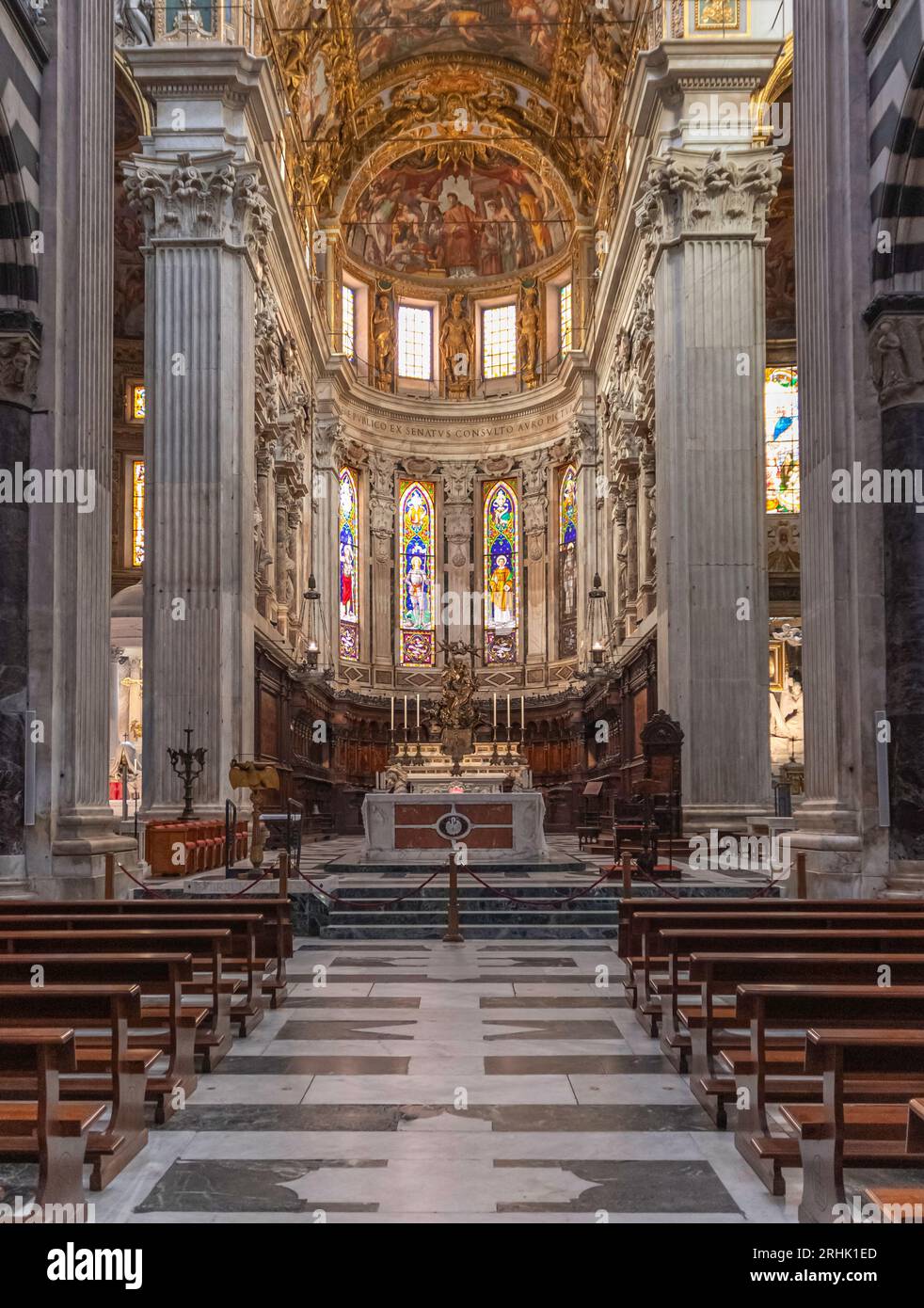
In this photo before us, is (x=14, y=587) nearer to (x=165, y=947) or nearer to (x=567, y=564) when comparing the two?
(x=165, y=947)

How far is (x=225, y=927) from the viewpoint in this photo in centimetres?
866

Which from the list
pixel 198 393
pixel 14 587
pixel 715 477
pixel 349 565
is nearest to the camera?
pixel 14 587

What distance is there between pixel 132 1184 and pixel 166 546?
57.3 ft

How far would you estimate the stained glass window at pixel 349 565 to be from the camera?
39719 millimetres

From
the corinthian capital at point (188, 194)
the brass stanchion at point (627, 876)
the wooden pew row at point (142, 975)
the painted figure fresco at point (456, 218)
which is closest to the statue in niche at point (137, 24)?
the corinthian capital at point (188, 194)

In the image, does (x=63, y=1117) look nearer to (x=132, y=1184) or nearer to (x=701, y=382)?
(x=132, y=1184)

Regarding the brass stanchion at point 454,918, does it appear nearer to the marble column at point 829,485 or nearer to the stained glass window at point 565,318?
the marble column at point 829,485

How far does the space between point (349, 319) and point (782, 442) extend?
1501 centimetres

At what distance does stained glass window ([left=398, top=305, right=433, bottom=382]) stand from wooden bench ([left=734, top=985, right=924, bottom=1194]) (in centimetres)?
3808

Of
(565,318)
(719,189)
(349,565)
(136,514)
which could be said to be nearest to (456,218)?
(565,318)

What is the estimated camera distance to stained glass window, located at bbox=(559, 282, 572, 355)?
3984 centimetres

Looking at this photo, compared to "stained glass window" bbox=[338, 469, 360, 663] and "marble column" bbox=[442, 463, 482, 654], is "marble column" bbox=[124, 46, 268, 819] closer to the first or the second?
"stained glass window" bbox=[338, 469, 360, 663]

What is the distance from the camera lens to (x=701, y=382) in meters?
21.8

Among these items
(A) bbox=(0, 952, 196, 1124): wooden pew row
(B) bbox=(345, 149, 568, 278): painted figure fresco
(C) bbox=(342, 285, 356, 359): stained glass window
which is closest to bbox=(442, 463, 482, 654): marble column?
(C) bbox=(342, 285, 356, 359): stained glass window
